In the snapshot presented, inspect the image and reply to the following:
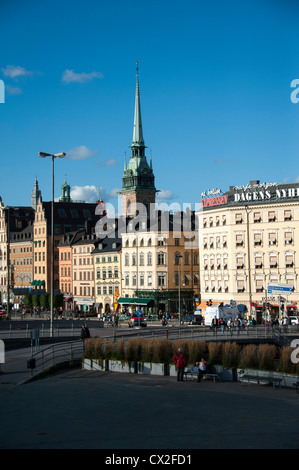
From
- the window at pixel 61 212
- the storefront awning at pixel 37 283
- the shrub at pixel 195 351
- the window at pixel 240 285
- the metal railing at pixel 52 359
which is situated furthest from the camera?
the window at pixel 61 212

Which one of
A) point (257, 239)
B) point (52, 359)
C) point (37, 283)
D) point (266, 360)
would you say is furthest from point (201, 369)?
point (37, 283)

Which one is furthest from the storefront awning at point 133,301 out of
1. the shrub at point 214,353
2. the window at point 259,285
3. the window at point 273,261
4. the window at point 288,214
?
the shrub at point 214,353

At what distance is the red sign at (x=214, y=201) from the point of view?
92175 millimetres

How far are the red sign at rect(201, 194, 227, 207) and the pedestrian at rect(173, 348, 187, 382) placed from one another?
58813 mm

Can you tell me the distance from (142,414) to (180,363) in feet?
29.2

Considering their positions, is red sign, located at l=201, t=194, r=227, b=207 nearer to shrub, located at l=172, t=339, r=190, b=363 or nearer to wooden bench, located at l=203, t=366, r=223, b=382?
shrub, located at l=172, t=339, r=190, b=363

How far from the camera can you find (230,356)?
3497 cm

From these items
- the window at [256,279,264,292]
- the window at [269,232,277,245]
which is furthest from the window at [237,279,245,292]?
the window at [269,232,277,245]

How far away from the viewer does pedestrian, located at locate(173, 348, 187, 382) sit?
3400cm

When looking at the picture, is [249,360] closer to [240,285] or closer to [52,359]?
[52,359]

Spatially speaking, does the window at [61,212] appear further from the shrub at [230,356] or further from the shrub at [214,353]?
the shrub at [230,356]

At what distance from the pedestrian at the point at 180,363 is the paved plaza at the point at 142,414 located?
0.53m
